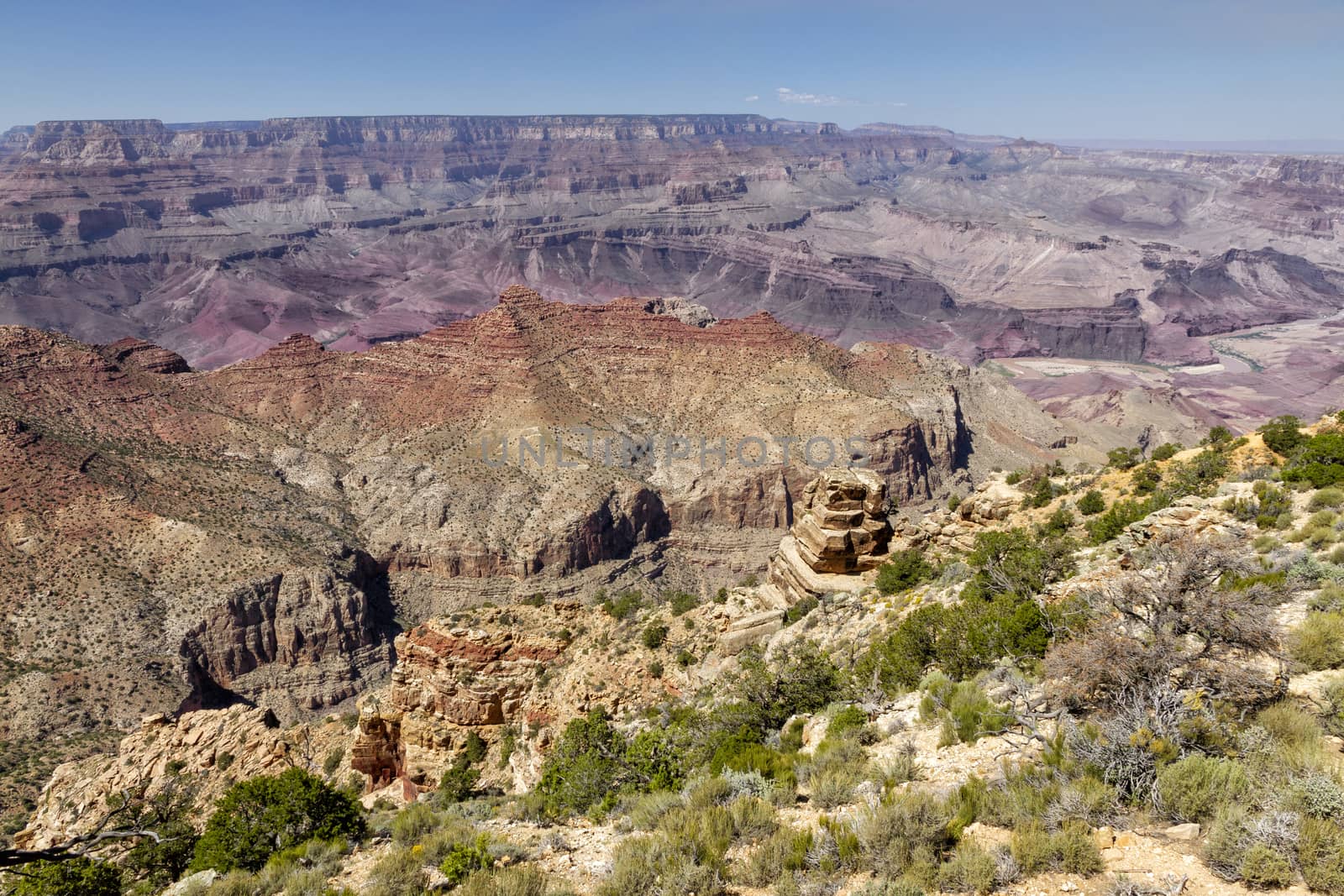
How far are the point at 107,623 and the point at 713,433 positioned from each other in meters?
57.9

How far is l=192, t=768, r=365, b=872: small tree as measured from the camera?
55.8 ft

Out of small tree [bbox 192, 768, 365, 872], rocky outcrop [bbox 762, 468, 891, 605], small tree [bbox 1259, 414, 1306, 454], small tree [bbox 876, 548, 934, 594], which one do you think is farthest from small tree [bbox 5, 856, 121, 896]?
small tree [bbox 1259, 414, 1306, 454]

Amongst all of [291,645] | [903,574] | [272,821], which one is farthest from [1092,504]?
[291,645]

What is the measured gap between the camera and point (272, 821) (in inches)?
692

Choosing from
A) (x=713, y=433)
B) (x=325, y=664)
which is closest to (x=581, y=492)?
(x=713, y=433)

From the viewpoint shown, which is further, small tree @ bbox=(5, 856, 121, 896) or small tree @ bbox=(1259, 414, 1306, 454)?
small tree @ bbox=(1259, 414, 1306, 454)

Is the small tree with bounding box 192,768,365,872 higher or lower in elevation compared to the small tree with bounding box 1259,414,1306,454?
lower

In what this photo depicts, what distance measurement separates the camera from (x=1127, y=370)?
176250 millimetres

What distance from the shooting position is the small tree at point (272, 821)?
55.8 ft

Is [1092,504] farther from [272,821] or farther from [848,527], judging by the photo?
[272,821]

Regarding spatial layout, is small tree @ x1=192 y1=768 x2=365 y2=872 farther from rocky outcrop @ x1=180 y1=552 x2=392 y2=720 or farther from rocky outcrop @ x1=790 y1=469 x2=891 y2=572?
rocky outcrop @ x1=180 y1=552 x2=392 y2=720

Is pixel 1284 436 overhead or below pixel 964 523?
overhead

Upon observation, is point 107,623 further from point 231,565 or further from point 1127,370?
point 1127,370

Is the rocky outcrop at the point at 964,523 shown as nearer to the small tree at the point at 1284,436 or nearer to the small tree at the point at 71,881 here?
the small tree at the point at 1284,436
